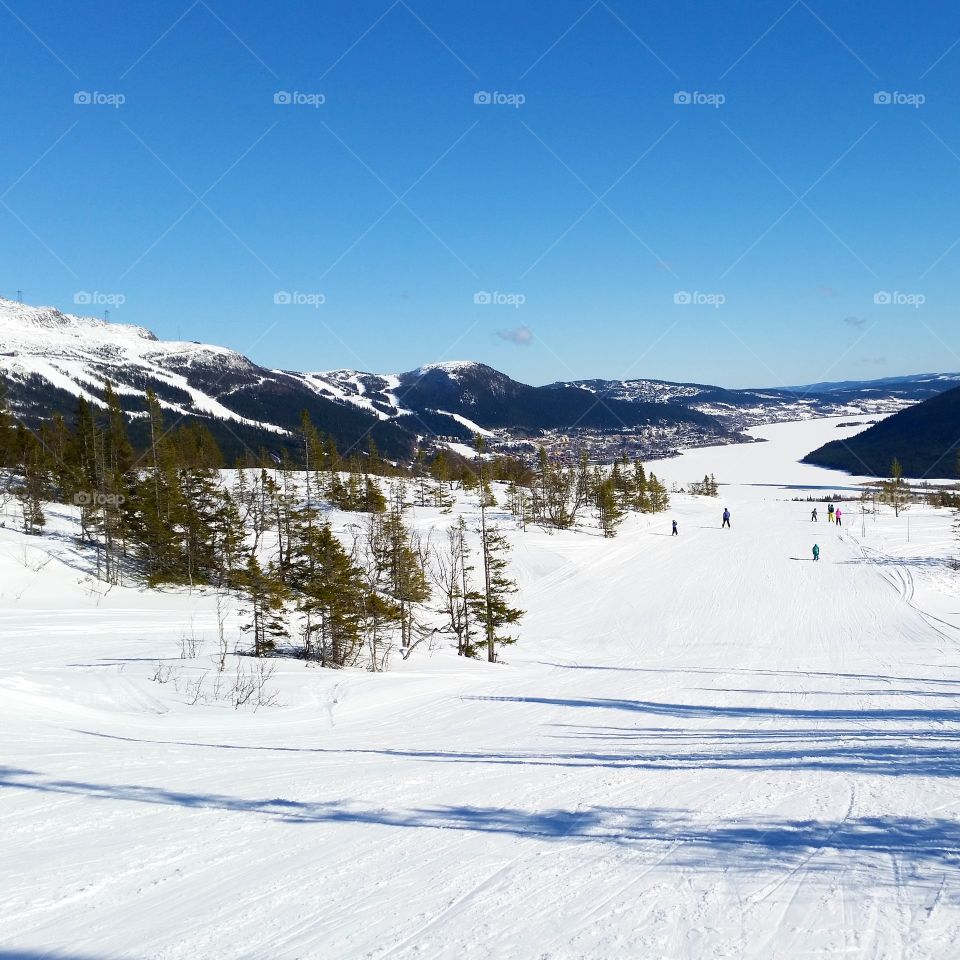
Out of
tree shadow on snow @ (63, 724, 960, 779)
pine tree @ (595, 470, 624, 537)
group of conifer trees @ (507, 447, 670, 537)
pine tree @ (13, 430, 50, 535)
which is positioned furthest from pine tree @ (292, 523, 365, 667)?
group of conifer trees @ (507, 447, 670, 537)

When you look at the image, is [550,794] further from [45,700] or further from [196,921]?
[45,700]

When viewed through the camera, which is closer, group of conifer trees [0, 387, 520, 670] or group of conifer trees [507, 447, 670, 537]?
group of conifer trees [0, 387, 520, 670]

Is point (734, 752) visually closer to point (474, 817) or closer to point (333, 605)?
point (474, 817)

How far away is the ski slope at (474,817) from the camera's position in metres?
3.79

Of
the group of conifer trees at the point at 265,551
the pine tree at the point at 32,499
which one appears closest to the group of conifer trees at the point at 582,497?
the group of conifer trees at the point at 265,551

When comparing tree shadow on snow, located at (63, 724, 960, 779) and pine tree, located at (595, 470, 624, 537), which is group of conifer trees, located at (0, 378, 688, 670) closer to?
pine tree, located at (595, 470, 624, 537)

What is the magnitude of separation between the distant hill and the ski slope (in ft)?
565

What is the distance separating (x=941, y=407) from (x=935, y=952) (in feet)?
713

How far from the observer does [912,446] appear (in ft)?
548

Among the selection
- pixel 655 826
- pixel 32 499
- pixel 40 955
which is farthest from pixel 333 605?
pixel 32 499

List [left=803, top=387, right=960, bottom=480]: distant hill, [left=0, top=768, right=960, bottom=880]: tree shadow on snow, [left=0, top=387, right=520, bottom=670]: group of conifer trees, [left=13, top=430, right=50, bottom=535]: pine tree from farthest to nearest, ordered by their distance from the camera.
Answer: [left=803, top=387, right=960, bottom=480]: distant hill, [left=13, top=430, right=50, bottom=535]: pine tree, [left=0, top=387, right=520, bottom=670]: group of conifer trees, [left=0, top=768, right=960, bottom=880]: tree shadow on snow

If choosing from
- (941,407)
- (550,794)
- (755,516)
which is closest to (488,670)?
(550,794)

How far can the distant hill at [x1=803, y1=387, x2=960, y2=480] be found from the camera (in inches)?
6132

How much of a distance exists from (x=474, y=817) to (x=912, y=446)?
654ft
